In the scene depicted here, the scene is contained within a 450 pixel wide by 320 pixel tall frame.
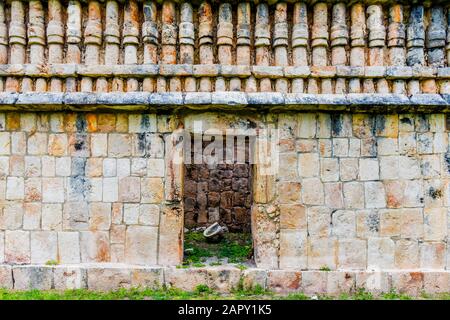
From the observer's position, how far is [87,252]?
16.2ft

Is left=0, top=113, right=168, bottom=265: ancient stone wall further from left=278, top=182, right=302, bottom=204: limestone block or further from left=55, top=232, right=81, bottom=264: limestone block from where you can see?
left=278, top=182, right=302, bottom=204: limestone block

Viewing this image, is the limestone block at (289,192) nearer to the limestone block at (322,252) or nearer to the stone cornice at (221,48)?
the limestone block at (322,252)

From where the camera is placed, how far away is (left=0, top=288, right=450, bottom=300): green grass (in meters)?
4.65

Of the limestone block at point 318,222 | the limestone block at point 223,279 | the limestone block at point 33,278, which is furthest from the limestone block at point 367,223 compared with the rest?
the limestone block at point 33,278

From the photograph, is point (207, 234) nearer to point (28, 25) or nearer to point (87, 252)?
point (87, 252)

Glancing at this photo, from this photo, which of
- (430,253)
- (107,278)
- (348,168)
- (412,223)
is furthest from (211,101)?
(430,253)

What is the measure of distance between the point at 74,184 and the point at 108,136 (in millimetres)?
704

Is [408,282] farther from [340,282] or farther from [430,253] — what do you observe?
[340,282]

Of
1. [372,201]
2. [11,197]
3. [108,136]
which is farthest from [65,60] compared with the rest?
[372,201]

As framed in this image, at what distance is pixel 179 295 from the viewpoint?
475 centimetres

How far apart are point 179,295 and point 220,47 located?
9.66ft

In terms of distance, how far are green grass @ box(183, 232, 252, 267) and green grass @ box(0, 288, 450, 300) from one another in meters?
0.43

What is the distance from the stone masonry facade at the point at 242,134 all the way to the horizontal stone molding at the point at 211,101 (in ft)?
0.13

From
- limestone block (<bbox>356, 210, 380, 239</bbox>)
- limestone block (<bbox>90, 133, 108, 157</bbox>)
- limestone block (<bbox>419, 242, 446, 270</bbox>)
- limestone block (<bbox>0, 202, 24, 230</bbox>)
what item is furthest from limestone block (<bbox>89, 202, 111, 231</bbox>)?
limestone block (<bbox>419, 242, 446, 270</bbox>)
